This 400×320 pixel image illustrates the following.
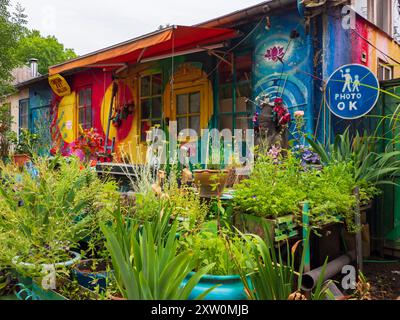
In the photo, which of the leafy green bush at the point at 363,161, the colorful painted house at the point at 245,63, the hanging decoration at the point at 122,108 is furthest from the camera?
the hanging decoration at the point at 122,108

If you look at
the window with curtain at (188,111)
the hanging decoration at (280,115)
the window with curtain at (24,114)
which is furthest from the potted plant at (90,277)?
the window with curtain at (24,114)

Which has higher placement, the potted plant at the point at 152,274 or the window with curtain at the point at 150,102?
the window with curtain at the point at 150,102

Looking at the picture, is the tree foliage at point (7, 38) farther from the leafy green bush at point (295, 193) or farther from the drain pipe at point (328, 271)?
the drain pipe at point (328, 271)

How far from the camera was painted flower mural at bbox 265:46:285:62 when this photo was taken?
16.5 ft

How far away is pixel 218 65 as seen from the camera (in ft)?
19.7

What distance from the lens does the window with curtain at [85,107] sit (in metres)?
9.38

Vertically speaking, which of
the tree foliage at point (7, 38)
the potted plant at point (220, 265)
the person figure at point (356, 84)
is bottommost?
the potted plant at point (220, 265)

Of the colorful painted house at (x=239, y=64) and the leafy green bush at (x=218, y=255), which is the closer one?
the leafy green bush at (x=218, y=255)

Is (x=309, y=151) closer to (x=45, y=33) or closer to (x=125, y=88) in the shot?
(x=125, y=88)

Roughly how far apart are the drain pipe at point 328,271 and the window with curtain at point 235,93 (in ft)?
9.55

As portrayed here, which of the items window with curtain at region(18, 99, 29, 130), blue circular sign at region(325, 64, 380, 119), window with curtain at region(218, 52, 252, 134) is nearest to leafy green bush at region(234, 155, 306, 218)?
blue circular sign at region(325, 64, 380, 119)

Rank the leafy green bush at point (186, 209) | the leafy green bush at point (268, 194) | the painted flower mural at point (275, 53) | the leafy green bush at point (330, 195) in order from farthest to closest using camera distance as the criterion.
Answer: the painted flower mural at point (275, 53)
the leafy green bush at point (330, 195)
the leafy green bush at point (268, 194)
the leafy green bush at point (186, 209)

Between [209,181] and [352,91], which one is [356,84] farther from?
[209,181]

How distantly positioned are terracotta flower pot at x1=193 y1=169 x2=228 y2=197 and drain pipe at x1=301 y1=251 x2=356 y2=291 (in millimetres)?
1078
